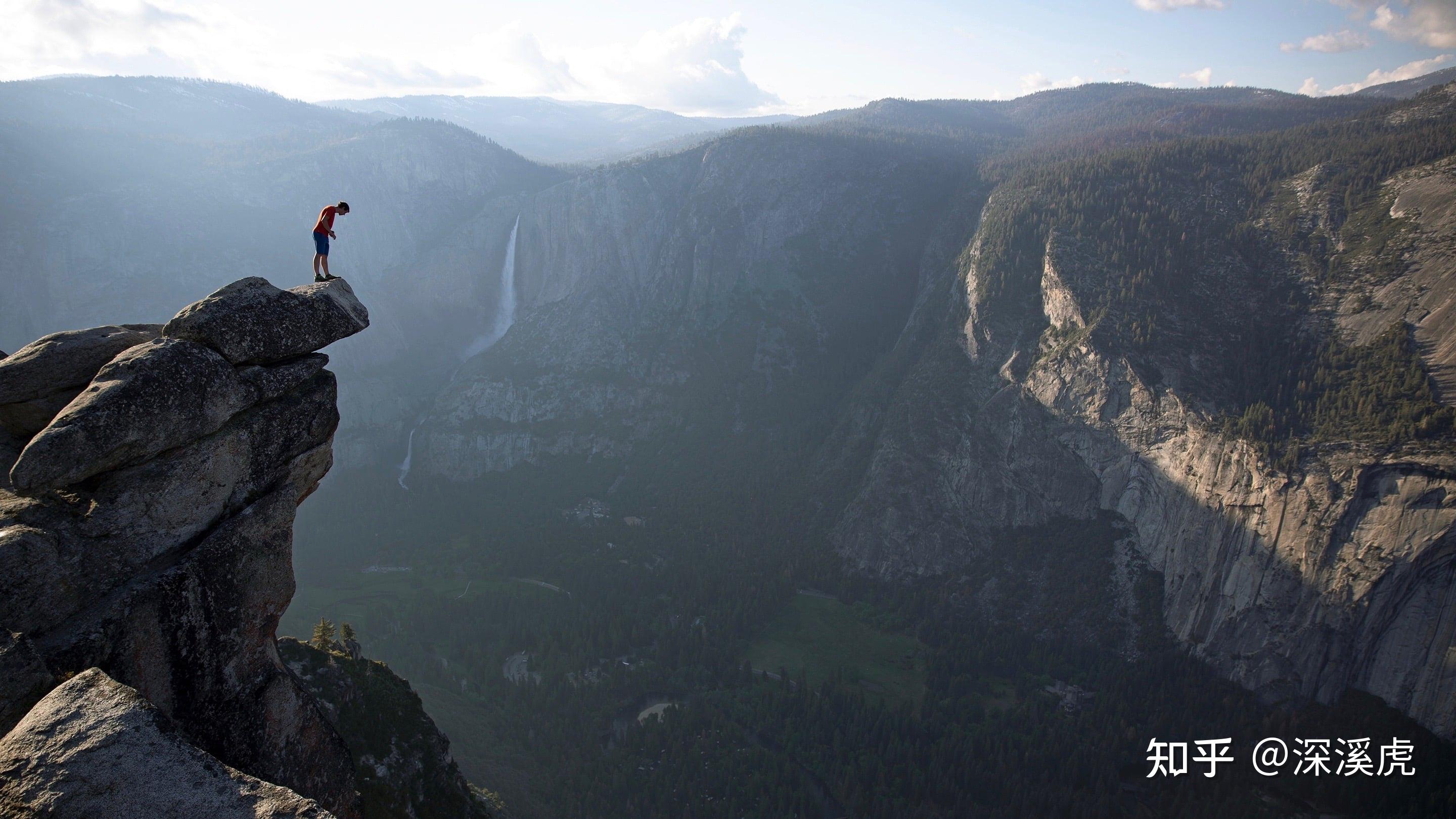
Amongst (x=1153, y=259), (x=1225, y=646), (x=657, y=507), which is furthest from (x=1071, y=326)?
(x=657, y=507)

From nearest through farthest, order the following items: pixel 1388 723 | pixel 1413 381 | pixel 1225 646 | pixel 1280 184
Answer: pixel 1388 723
pixel 1413 381
pixel 1225 646
pixel 1280 184

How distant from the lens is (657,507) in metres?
100

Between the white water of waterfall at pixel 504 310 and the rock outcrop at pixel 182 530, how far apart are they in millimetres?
110511

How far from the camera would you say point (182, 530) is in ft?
57.5

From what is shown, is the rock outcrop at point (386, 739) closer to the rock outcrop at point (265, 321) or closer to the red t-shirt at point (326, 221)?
the rock outcrop at point (265, 321)

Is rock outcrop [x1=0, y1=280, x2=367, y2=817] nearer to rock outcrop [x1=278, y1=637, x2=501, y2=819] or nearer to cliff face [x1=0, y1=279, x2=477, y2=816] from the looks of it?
cliff face [x1=0, y1=279, x2=477, y2=816]

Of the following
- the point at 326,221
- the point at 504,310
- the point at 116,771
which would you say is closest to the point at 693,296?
the point at 504,310

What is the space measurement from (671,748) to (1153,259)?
7293 cm

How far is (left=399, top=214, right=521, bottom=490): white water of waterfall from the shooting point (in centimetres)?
13338

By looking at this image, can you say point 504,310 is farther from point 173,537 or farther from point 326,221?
point 173,537

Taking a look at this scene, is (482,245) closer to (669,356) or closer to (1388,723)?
(669,356)

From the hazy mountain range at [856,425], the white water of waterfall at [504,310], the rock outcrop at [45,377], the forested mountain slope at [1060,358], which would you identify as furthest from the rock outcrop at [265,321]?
the white water of waterfall at [504,310]

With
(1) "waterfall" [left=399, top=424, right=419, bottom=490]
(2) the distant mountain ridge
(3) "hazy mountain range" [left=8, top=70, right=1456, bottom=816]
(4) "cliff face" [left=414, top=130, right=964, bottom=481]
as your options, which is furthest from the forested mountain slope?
(2) the distant mountain ridge

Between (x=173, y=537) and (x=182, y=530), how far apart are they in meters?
0.24
